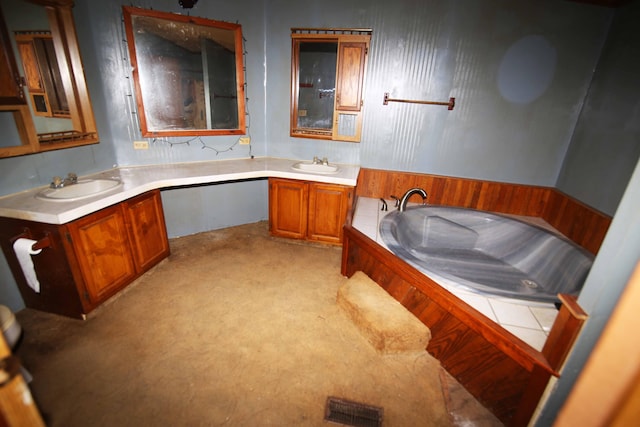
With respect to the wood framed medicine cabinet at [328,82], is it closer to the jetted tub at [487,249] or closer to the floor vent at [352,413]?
the jetted tub at [487,249]

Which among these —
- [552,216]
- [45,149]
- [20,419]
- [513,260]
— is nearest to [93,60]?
[45,149]

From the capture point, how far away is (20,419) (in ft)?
1.22

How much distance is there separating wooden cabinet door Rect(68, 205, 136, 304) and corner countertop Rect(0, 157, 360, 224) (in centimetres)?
8

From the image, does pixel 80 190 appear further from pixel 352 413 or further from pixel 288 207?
pixel 352 413

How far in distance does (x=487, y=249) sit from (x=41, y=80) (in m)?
3.90

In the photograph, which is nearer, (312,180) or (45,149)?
(45,149)

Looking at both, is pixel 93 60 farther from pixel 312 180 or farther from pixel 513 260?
pixel 513 260

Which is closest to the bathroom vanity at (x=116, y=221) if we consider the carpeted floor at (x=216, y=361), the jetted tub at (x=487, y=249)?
the carpeted floor at (x=216, y=361)

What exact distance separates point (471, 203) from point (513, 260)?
0.69m

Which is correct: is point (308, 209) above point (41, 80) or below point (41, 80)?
below

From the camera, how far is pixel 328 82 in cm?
297

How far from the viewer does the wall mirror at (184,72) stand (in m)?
2.44

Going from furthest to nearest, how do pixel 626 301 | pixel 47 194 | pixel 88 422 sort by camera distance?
pixel 47 194
pixel 88 422
pixel 626 301

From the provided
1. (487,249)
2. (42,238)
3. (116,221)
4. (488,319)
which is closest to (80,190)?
(116,221)
